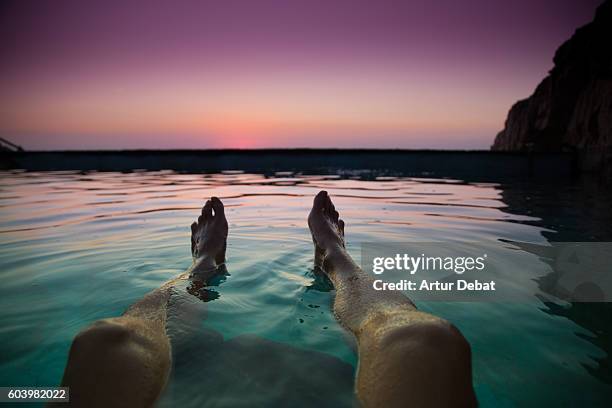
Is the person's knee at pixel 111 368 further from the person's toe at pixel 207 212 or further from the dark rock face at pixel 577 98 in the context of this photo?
the dark rock face at pixel 577 98

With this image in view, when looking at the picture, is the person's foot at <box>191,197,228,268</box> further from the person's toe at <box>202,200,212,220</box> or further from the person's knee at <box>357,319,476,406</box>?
the person's knee at <box>357,319,476,406</box>

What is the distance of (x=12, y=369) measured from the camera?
1580 millimetres

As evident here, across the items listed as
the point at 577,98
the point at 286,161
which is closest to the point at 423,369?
the point at 286,161

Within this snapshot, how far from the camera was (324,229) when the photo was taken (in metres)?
2.89

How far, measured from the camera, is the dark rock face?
1401 centimetres

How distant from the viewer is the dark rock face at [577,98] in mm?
14012

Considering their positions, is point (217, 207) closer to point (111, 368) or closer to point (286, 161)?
point (111, 368)

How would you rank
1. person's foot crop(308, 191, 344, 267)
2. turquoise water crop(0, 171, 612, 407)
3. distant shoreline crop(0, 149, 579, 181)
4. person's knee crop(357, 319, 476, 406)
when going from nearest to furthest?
person's knee crop(357, 319, 476, 406)
turquoise water crop(0, 171, 612, 407)
person's foot crop(308, 191, 344, 267)
distant shoreline crop(0, 149, 579, 181)

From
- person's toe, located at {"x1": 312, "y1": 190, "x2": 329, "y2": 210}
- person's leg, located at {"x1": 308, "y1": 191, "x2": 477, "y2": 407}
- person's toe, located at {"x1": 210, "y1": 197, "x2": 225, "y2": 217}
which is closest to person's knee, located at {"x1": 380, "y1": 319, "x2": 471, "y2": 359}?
person's leg, located at {"x1": 308, "y1": 191, "x2": 477, "y2": 407}

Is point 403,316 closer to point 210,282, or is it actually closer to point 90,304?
point 210,282

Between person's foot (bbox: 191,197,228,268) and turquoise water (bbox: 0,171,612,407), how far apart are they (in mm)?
188

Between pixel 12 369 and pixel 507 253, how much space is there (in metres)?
3.68

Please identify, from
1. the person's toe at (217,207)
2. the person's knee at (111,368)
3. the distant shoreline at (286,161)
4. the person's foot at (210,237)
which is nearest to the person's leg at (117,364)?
the person's knee at (111,368)

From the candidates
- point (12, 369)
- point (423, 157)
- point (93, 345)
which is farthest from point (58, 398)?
point (423, 157)
